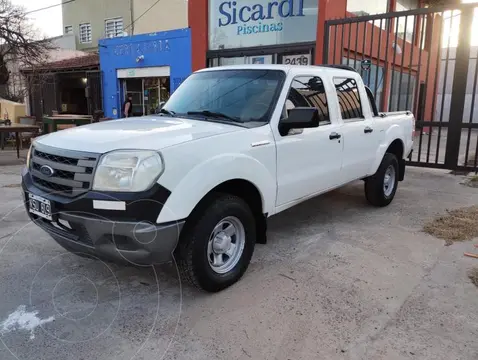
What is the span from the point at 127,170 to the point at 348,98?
3.34 meters

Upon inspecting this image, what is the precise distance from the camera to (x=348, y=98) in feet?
17.3

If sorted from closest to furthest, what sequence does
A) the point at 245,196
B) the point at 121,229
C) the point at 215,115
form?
the point at 121,229 → the point at 245,196 → the point at 215,115

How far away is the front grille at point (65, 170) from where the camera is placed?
2977mm

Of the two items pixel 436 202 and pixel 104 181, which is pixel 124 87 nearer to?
pixel 436 202

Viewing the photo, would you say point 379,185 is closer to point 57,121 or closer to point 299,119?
point 299,119

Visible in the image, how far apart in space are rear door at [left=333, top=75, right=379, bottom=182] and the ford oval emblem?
3.22 meters

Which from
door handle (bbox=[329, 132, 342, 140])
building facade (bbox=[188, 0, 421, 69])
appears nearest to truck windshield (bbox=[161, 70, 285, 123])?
door handle (bbox=[329, 132, 342, 140])

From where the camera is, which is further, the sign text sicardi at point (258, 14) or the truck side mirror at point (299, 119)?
the sign text sicardi at point (258, 14)

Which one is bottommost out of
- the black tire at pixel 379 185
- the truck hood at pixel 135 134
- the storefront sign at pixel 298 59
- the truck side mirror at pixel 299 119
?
the black tire at pixel 379 185

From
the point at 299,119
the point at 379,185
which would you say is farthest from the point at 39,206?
the point at 379,185

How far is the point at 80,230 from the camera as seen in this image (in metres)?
3.02

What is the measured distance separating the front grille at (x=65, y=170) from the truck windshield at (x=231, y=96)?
1.35m

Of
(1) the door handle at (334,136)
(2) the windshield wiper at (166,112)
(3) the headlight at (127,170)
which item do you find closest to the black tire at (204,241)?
(3) the headlight at (127,170)

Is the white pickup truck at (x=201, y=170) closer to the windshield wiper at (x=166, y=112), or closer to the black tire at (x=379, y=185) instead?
the windshield wiper at (x=166, y=112)
